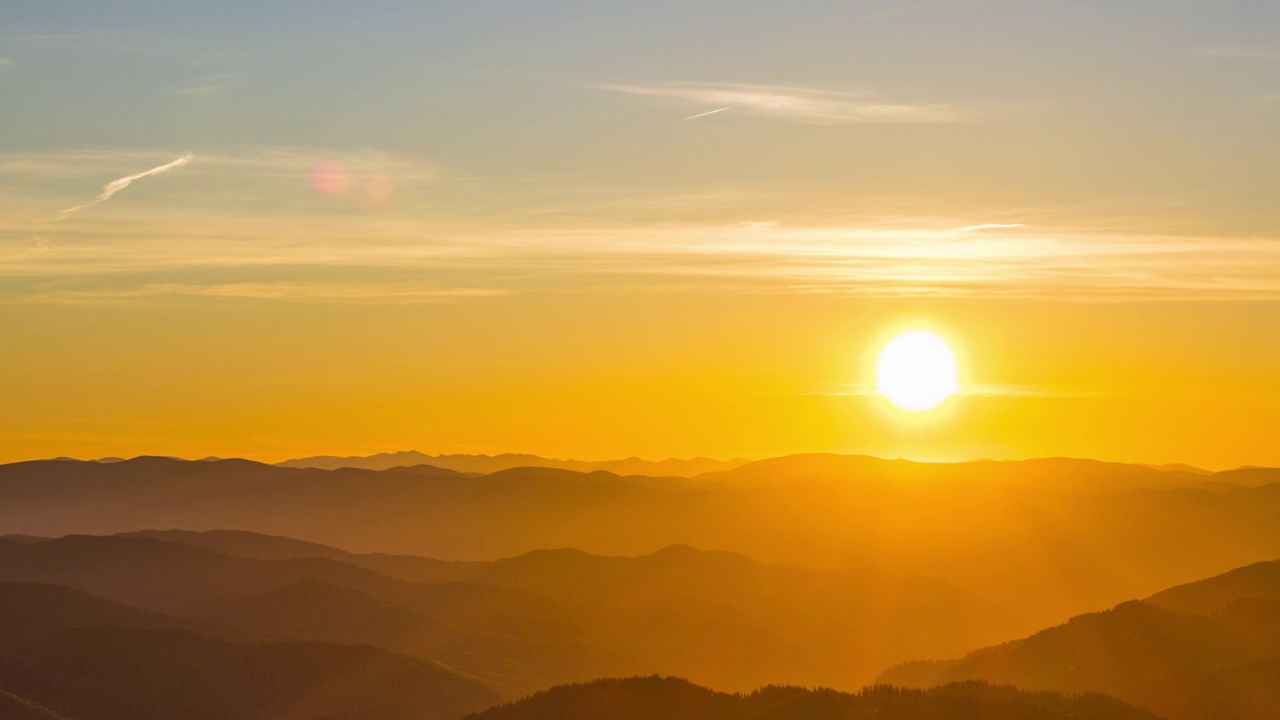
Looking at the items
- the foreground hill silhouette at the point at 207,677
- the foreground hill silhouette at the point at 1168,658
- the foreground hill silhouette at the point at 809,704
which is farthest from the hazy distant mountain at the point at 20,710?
the foreground hill silhouette at the point at 1168,658

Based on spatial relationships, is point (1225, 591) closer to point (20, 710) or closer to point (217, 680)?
point (217, 680)

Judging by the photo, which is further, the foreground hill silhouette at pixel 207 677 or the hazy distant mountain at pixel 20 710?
the foreground hill silhouette at pixel 207 677

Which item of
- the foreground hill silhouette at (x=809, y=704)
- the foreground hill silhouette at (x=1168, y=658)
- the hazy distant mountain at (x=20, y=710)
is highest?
the foreground hill silhouette at (x=1168, y=658)

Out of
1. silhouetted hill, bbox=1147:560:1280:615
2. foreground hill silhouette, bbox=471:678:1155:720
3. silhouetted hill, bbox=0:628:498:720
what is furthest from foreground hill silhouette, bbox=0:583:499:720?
silhouetted hill, bbox=1147:560:1280:615

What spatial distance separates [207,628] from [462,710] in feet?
150

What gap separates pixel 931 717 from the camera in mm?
93188

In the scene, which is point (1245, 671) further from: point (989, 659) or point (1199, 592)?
point (1199, 592)

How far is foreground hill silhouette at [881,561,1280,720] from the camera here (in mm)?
121875

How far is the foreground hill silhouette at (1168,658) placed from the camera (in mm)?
121875

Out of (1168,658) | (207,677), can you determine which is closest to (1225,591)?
(1168,658)

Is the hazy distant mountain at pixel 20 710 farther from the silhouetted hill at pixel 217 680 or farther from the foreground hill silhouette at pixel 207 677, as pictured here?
the silhouetted hill at pixel 217 680

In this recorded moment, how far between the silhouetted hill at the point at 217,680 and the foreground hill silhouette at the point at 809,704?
59.5 m

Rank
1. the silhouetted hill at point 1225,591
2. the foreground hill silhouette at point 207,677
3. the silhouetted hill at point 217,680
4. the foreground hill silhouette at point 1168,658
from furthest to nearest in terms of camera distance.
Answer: the foreground hill silhouette at point 207,677 < the silhouetted hill at point 217,680 < the silhouetted hill at point 1225,591 < the foreground hill silhouette at point 1168,658

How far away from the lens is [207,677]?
6905 inches
